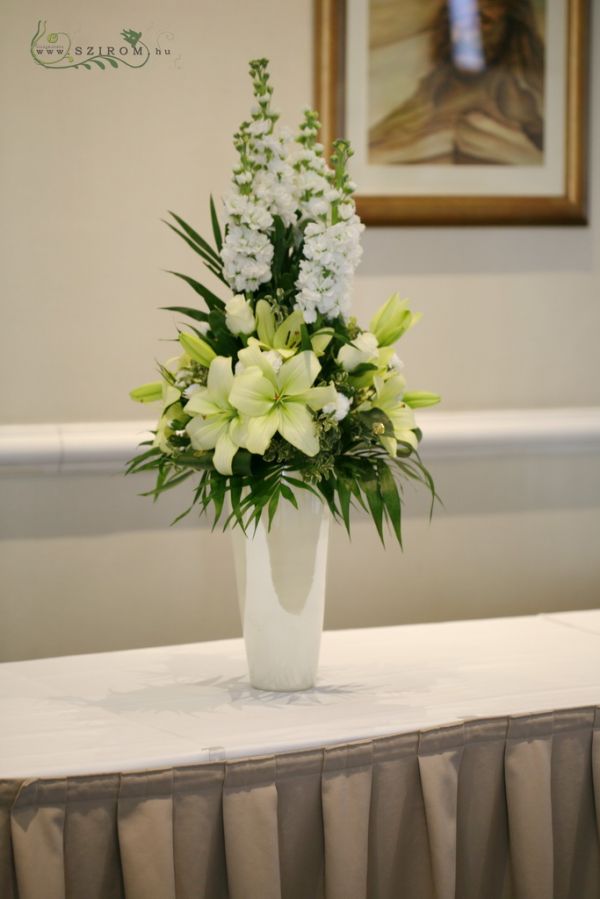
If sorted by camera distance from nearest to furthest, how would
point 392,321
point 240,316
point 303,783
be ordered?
1. point 303,783
2. point 240,316
3. point 392,321

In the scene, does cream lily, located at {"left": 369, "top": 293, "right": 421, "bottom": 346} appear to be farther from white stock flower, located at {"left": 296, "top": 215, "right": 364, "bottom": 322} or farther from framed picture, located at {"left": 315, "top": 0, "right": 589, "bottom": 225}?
framed picture, located at {"left": 315, "top": 0, "right": 589, "bottom": 225}

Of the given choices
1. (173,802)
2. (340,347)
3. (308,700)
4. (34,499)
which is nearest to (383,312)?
(340,347)

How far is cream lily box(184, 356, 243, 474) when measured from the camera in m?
1.41

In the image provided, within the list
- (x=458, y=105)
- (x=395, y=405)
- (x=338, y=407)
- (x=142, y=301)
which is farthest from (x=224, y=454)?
(x=458, y=105)

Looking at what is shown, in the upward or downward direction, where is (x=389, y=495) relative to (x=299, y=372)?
downward

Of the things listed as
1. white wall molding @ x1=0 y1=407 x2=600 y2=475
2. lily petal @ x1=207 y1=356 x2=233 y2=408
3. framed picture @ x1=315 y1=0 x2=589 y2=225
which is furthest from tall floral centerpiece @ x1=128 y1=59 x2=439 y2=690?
framed picture @ x1=315 y1=0 x2=589 y2=225

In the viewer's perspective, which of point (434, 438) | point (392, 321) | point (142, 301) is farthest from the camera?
point (434, 438)

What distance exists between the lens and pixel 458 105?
229 centimetres

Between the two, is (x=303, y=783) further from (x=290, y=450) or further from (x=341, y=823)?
(x=290, y=450)

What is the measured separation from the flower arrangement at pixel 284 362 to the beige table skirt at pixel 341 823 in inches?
12.5

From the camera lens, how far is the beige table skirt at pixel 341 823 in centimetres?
127

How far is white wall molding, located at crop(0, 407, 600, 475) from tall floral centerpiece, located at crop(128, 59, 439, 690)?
1.86 feet

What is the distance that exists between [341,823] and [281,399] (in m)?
0.55

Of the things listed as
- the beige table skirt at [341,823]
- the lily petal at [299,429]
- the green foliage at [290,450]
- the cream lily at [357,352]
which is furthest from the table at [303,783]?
the cream lily at [357,352]
